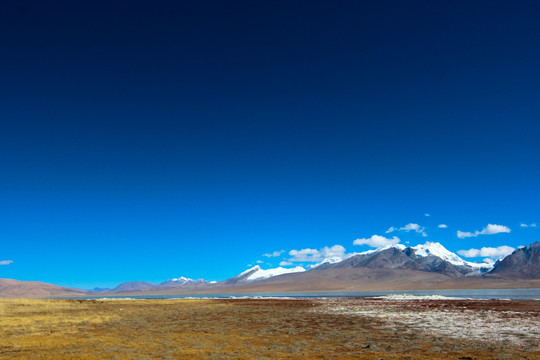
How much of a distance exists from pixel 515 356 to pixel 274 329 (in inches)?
565

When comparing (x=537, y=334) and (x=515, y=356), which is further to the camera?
(x=537, y=334)

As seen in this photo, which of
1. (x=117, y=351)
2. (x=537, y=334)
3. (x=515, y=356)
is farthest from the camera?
(x=537, y=334)

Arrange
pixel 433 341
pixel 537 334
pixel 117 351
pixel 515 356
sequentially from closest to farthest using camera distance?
pixel 515 356 → pixel 117 351 → pixel 433 341 → pixel 537 334

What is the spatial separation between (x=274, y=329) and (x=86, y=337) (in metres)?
11.3

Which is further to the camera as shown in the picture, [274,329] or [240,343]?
[274,329]

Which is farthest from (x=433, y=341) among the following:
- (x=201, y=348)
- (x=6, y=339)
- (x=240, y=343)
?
(x=6, y=339)

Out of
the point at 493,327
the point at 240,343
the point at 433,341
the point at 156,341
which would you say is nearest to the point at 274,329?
the point at 240,343

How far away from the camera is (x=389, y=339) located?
68.2ft

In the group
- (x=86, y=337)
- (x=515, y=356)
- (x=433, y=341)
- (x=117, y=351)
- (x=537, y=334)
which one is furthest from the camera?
(x=86, y=337)

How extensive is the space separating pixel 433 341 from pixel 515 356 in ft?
15.2

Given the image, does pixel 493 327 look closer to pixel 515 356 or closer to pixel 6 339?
pixel 515 356

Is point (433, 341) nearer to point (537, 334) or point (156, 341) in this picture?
point (537, 334)

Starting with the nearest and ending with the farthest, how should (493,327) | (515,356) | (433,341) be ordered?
(515,356)
(433,341)
(493,327)

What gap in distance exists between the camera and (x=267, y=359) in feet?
51.0
